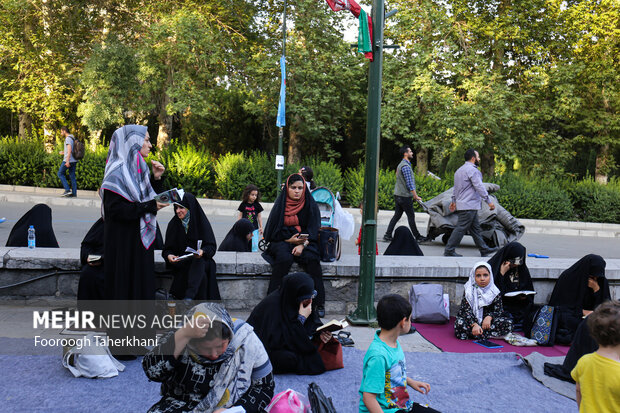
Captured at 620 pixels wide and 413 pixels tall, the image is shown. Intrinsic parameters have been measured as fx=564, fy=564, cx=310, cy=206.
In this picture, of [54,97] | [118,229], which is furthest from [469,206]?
[54,97]

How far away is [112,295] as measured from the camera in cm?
476

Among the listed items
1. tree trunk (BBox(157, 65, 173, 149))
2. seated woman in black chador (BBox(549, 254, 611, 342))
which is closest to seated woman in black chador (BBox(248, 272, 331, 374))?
seated woman in black chador (BBox(549, 254, 611, 342))

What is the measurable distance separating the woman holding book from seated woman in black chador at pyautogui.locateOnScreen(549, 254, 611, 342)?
4240 millimetres

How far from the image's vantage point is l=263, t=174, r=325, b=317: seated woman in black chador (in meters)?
6.03

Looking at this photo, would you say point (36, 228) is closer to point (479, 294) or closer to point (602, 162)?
point (479, 294)

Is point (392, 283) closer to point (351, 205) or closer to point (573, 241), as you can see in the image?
point (573, 241)

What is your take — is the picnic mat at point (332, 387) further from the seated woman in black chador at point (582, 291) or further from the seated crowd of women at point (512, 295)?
the seated woman in black chador at point (582, 291)

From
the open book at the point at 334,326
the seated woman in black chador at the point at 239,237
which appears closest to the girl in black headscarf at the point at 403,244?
the seated woman in black chador at the point at 239,237

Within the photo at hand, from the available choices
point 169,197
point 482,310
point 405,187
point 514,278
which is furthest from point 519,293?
point 405,187

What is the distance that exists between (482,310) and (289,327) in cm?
241

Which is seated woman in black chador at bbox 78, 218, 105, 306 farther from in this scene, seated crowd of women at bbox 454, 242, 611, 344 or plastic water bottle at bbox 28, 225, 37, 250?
seated crowd of women at bbox 454, 242, 611, 344

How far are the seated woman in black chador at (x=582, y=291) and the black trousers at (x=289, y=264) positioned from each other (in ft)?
8.40

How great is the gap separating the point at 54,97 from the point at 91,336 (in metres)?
17.8

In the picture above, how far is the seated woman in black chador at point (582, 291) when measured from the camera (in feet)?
19.3
